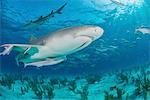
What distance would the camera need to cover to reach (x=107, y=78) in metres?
2.94

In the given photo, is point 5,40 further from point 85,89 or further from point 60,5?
point 85,89

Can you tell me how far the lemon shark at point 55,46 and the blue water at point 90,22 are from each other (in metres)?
0.04

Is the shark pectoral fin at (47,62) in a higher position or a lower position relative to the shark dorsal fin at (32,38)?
lower

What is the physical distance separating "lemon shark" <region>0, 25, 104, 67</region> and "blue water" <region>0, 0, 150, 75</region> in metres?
0.04

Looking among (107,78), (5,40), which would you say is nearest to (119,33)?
(107,78)

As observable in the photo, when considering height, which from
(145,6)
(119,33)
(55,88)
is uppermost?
(145,6)

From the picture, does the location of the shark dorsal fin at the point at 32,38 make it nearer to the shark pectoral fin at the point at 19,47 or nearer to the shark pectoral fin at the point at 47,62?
the shark pectoral fin at the point at 19,47

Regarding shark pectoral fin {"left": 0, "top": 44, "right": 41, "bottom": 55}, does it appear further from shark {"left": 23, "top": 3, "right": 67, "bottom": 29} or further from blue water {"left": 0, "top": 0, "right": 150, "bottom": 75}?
shark {"left": 23, "top": 3, "right": 67, "bottom": 29}

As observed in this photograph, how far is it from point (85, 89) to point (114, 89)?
233mm

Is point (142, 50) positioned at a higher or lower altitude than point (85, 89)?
higher

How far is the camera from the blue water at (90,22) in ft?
9.55

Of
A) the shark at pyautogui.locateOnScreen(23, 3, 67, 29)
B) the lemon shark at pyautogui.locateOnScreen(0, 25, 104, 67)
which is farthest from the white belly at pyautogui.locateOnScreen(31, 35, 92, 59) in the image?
the shark at pyautogui.locateOnScreen(23, 3, 67, 29)

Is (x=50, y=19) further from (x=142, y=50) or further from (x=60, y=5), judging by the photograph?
(x=142, y=50)

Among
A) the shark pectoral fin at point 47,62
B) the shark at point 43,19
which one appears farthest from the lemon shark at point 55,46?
the shark at point 43,19
